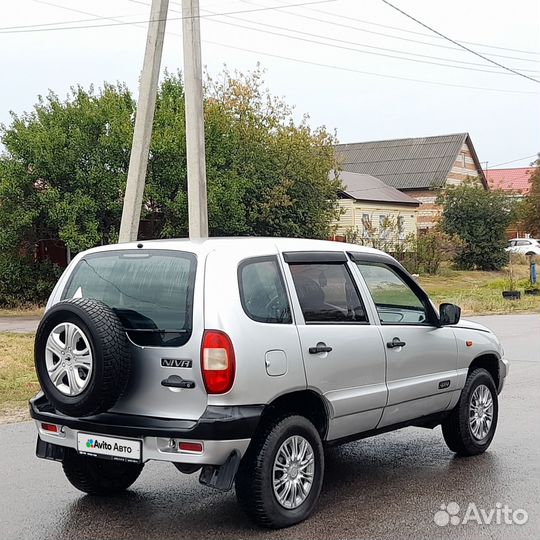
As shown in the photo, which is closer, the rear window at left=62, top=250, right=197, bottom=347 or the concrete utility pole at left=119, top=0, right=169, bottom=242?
the rear window at left=62, top=250, right=197, bottom=347

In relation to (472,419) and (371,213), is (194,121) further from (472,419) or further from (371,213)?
(371,213)

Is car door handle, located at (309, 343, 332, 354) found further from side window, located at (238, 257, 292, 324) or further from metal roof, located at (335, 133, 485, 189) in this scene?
metal roof, located at (335, 133, 485, 189)

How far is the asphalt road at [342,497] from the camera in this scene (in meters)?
5.37

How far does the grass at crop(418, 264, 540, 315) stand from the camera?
25.4 m

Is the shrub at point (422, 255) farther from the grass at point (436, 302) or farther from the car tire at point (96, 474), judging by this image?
the car tire at point (96, 474)

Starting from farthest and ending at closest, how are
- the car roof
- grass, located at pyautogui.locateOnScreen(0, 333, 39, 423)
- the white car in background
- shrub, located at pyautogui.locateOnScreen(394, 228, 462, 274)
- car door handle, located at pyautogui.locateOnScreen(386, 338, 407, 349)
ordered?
the white car in background
shrub, located at pyautogui.locateOnScreen(394, 228, 462, 274)
grass, located at pyautogui.locateOnScreen(0, 333, 39, 423)
car door handle, located at pyautogui.locateOnScreen(386, 338, 407, 349)
the car roof

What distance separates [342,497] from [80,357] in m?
2.15

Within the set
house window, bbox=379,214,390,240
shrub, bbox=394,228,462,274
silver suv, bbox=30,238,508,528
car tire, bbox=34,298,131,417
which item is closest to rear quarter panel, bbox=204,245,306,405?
silver suv, bbox=30,238,508,528

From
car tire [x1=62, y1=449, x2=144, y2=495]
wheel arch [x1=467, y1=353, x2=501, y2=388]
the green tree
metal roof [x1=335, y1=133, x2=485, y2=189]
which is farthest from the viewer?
metal roof [x1=335, y1=133, x2=485, y2=189]

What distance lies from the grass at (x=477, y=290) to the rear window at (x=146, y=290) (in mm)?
19205

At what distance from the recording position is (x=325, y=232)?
32.0m

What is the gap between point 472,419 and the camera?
730 cm

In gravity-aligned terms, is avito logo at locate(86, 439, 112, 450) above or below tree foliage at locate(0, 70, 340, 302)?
below

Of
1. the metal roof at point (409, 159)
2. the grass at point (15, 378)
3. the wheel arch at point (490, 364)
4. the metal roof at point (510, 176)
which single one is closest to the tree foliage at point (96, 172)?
the grass at point (15, 378)
